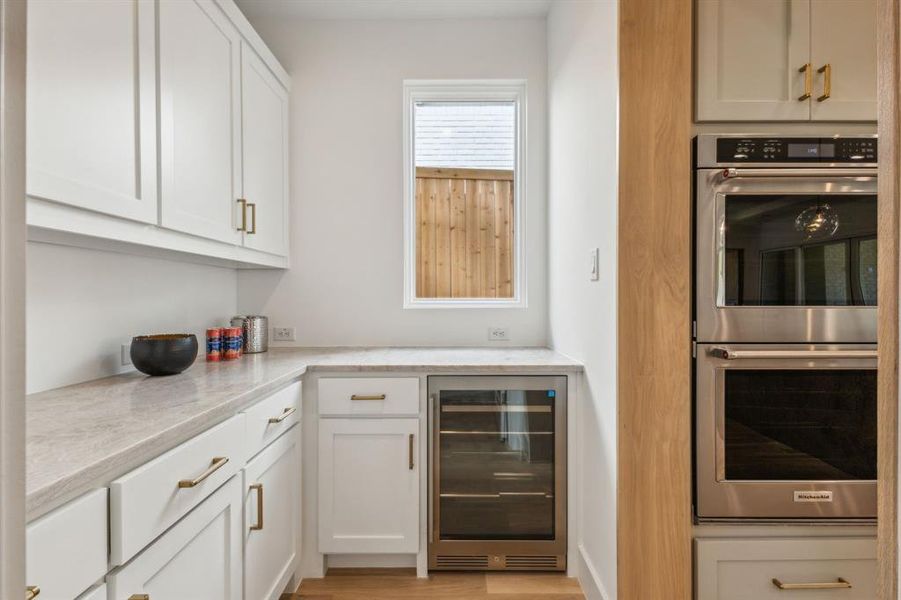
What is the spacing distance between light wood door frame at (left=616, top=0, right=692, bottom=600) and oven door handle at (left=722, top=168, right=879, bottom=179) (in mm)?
128

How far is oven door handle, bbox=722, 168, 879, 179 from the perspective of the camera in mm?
1532

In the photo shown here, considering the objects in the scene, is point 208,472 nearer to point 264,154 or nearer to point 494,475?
point 494,475

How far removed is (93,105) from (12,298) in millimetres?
1128

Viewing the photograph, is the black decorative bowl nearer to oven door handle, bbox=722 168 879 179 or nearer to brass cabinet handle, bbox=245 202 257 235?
brass cabinet handle, bbox=245 202 257 235

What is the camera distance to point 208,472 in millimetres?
1193

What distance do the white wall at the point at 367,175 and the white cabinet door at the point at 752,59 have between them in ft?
3.93

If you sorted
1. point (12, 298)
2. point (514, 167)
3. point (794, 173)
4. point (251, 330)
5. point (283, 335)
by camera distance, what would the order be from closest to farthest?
point (12, 298)
point (794, 173)
point (251, 330)
point (283, 335)
point (514, 167)

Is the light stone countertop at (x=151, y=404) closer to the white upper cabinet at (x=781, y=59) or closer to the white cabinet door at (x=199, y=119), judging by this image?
the white cabinet door at (x=199, y=119)

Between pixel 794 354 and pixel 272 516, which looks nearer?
pixel 794 354

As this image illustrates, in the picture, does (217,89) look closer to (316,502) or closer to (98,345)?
(98,345)

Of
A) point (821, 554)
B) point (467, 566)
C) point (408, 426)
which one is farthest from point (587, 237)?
point (467, 566)

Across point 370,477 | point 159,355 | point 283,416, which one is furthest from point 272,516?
point 159,355

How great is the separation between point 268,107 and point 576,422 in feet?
6.68

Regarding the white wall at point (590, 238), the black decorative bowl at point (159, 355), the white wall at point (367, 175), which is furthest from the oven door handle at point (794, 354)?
the black decorative bowl at point (159, 355)
